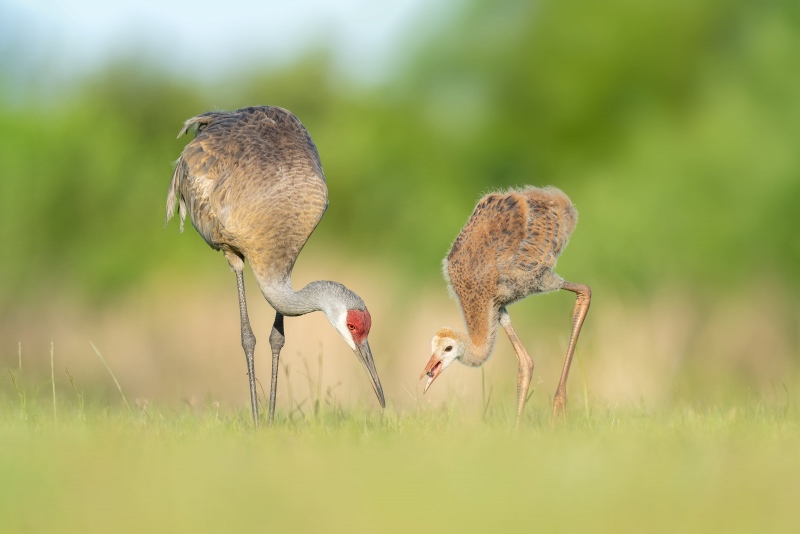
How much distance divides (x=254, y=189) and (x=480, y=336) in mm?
1687

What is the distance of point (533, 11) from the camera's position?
21938 mm

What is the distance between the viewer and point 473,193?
20.8 metres

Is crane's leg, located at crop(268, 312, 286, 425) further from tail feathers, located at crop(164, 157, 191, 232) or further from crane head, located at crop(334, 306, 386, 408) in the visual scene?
tail feathers, located at crop(164, 157, 191, 232)

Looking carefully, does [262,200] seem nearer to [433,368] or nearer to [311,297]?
[311,297]

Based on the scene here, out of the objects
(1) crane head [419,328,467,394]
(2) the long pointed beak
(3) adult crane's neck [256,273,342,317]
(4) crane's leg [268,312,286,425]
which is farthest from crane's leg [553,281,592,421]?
(4) crane's leg [268,312,286,425]

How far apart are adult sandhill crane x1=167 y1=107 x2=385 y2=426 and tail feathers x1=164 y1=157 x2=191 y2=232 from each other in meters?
0.02

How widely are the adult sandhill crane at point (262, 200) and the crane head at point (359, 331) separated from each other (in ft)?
0.07

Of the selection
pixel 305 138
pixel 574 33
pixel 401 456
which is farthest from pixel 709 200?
pixel 401 456

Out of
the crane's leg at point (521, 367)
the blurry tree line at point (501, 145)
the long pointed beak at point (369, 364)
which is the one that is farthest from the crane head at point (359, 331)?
the blurry tree line at point (501, 145)

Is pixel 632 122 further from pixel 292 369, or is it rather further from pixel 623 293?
pixel 292 369

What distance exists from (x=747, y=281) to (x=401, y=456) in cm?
972

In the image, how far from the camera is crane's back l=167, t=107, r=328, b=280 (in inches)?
297

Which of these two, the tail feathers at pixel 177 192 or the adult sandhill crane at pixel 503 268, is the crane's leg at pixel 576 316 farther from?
the tail feathers at pixel 177 192

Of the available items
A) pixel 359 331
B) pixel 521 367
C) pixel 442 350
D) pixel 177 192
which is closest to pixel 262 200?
pixel 177 192
